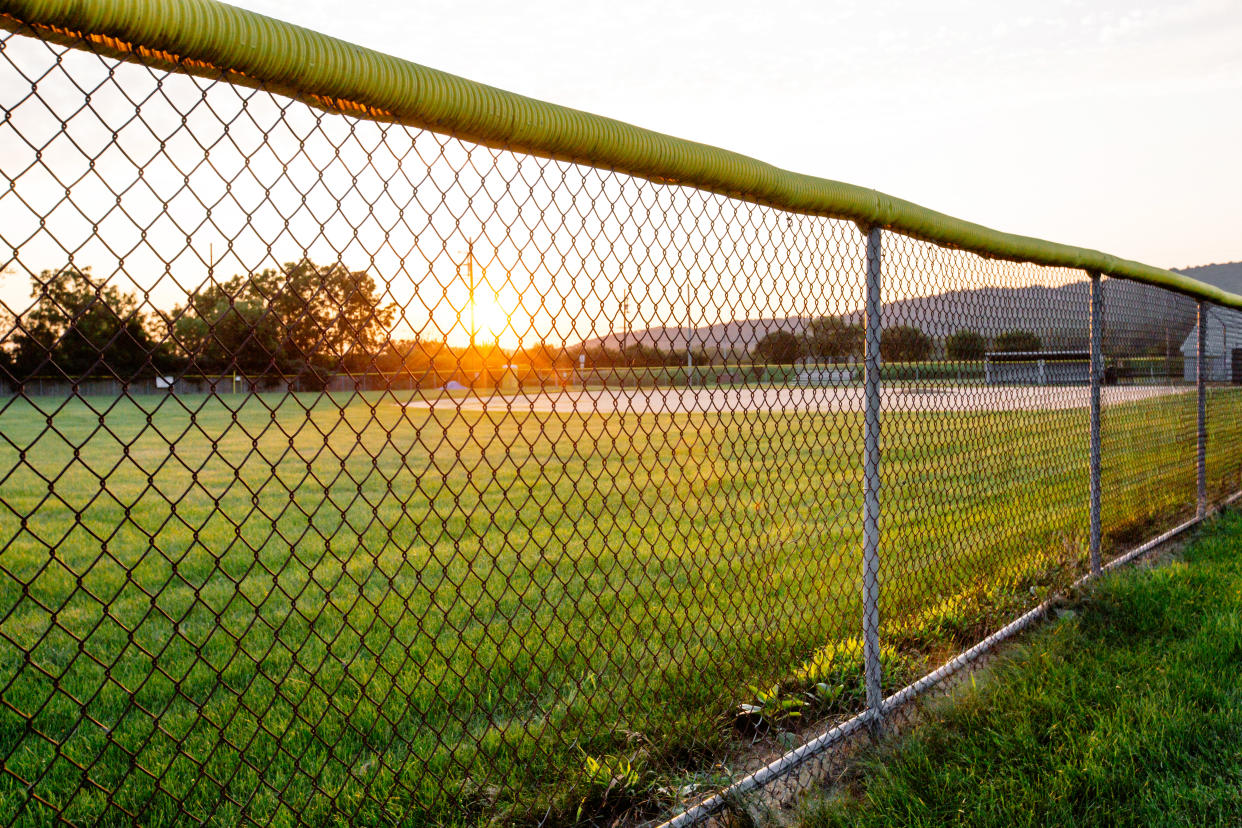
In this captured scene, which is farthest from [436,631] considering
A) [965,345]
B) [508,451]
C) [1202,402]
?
[1202,402]

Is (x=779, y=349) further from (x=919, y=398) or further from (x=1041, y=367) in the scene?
(x=1041, y=367)

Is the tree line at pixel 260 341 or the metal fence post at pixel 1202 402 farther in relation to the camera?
the metal fence post at pixel 1202 402

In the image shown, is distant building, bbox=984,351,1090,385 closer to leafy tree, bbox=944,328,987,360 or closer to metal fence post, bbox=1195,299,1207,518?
leafy tree, bbox=944,328,987,360

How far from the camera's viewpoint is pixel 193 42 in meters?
1.43

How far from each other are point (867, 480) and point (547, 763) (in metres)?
1.48

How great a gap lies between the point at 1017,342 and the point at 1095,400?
0.52 m

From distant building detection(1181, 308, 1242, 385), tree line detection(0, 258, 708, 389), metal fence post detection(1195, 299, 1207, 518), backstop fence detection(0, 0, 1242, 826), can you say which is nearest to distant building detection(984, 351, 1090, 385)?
backstop fence detection(0, 0, 1242, 826)

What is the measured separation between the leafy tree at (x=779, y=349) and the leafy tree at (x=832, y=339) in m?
0.06

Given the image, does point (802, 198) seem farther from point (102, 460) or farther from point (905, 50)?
point (102, 460)

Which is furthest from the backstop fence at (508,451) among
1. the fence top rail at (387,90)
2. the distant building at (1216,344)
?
the distant building at (1216,344)

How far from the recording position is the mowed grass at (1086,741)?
224 centimetres

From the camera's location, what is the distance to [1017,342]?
4.52 metres

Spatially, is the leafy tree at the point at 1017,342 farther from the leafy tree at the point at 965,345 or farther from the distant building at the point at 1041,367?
the leafy tree at the point at 965,345

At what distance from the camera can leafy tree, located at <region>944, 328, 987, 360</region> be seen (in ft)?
12.9
